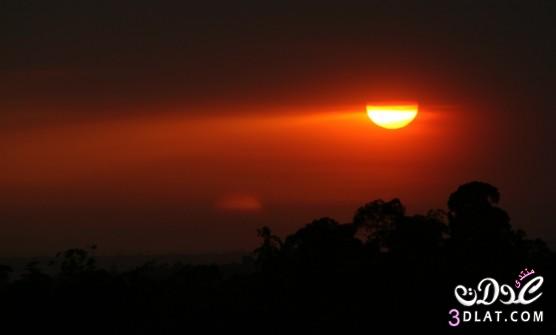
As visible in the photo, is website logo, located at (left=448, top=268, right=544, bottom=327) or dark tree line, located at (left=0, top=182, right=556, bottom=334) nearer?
website logo, located at (left=448, top=268, right=544, bottom=327)

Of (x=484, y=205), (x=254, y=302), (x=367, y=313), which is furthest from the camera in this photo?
(x=484, y=205)

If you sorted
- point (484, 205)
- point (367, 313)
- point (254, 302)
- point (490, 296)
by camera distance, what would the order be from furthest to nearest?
point (484, 205) < point (254, 302) < point (367, 313) < point (490, 296)

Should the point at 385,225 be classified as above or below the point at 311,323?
above

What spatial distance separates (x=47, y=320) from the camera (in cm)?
6256

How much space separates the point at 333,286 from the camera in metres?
63.2

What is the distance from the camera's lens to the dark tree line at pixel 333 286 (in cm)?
5916

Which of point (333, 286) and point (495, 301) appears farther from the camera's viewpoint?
point (333, 286)

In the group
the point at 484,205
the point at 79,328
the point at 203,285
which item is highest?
the point at 484,205

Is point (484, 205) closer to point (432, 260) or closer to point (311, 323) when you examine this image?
point (432, 260)

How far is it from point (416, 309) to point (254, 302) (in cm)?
946

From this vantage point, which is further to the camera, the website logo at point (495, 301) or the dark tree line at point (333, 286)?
the dark tree line at point (333, 286)

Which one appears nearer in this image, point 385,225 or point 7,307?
point 7,307

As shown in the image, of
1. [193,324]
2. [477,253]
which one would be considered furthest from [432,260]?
[193,324]

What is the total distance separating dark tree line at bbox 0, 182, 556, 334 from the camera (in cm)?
5916
